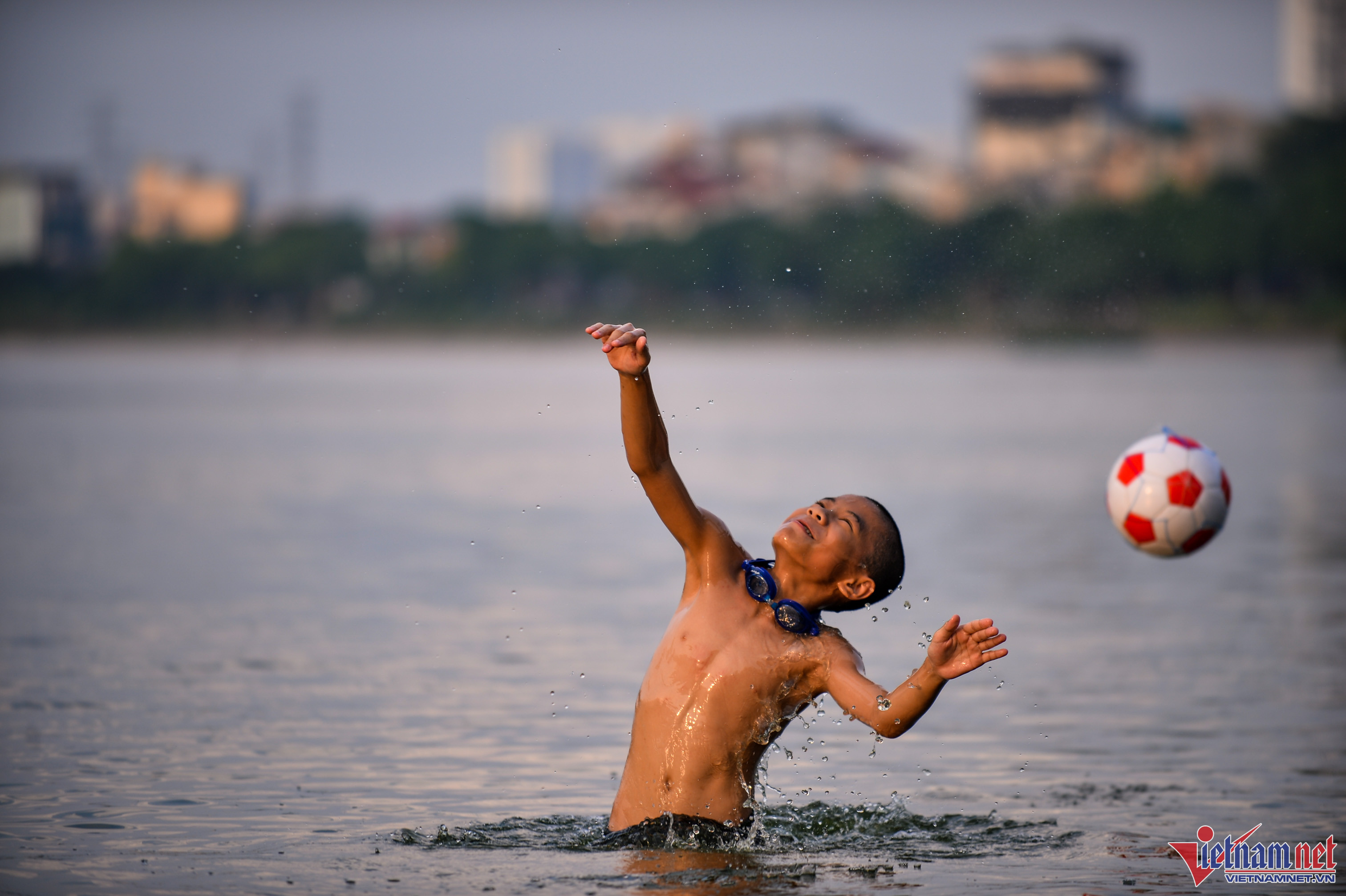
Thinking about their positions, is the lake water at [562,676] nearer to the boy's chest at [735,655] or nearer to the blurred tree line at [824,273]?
the boy's chest at [735,655]

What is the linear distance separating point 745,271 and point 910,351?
65.8 feet

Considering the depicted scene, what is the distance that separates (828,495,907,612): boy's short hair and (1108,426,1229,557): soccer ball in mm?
4577

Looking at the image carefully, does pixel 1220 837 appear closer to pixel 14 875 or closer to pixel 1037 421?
pixel 14 875

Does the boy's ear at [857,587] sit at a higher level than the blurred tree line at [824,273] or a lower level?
lower

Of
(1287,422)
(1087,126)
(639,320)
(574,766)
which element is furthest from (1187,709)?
(1087,126)

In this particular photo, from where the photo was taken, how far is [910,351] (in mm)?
129375

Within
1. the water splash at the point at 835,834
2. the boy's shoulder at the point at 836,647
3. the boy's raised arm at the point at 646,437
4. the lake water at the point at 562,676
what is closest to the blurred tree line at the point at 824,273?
the lake water at the point at 562,676

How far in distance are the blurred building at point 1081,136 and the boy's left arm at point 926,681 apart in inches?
4996

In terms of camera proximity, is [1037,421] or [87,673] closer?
[87,673]

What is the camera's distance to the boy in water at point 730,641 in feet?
22.3

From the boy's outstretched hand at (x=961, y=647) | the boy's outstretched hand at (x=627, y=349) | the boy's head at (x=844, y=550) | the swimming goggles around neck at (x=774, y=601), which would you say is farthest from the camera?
the swimming goggles around neck at (x=774, y=601)

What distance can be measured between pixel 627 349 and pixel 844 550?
3.47 feet

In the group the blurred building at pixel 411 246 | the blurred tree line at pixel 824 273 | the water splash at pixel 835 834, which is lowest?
the water splash at pixel 835 834

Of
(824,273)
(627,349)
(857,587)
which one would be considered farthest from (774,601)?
(824,273)
